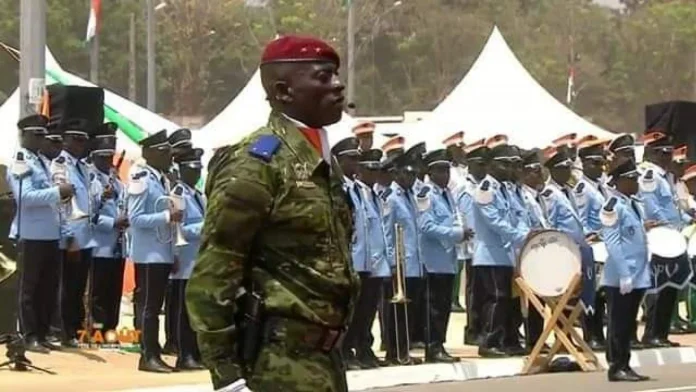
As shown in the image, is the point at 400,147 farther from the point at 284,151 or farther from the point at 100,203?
the point at 284,151

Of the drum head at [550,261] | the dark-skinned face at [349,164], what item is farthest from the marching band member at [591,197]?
the dark-skinned face at [349,164]

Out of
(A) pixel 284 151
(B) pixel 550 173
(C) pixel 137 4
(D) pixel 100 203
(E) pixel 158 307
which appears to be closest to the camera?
(A) pixel 284 151

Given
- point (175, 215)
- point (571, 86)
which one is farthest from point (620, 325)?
point (571, 86)

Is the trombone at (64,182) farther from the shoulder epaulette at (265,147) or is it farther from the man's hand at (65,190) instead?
the shoulder epaulette at (265,147)

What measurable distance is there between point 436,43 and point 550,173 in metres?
55.4

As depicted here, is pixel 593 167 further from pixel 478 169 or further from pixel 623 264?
pixel 623 264

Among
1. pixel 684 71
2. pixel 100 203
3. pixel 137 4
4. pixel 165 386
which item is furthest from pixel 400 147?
pixel 684 71

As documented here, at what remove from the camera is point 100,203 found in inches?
626

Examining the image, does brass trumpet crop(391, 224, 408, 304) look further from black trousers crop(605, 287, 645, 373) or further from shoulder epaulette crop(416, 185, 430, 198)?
black trousers crop(605, 287, 645, 373)

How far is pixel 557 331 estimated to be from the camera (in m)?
15.4

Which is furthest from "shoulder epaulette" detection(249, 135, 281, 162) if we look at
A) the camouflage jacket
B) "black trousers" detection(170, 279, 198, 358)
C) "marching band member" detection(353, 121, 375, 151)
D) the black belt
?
"marching band member" detection(353, 121, 375, 151)

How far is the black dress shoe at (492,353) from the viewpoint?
1639 cm

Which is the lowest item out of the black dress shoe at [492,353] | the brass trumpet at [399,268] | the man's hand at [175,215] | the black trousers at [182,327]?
the black dress shoe at [492,353]

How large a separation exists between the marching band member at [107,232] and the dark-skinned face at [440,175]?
3033 mm
